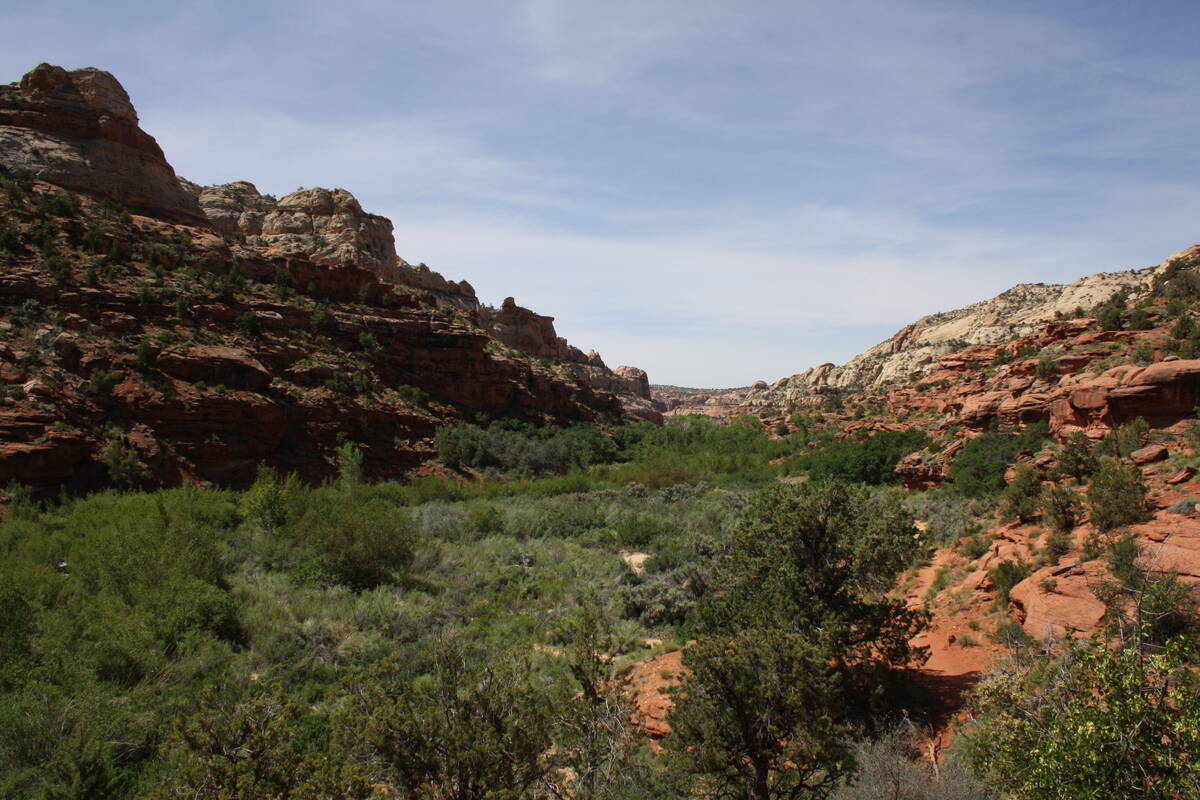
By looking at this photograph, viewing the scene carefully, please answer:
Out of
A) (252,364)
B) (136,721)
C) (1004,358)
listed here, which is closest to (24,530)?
(136,721)

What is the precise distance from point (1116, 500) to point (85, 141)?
2023 inches

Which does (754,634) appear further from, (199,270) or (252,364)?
(199,270)

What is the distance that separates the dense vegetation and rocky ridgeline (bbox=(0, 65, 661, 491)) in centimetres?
711

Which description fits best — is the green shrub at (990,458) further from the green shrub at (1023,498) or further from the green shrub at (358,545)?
the green shrub at (358,545)

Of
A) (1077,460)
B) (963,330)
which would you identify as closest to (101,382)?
(1077,460)

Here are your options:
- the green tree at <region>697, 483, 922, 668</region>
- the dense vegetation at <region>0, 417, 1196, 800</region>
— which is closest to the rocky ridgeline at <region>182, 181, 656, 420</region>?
the dense vegetation at <region>0, 417, 1196, 800</region>

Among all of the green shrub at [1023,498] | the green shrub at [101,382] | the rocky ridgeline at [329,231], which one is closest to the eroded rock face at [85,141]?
the rocky ridgeline at [329,231]

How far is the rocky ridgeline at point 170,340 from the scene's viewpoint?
985 inches

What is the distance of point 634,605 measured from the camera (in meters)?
14.2

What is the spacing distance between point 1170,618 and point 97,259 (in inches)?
1623

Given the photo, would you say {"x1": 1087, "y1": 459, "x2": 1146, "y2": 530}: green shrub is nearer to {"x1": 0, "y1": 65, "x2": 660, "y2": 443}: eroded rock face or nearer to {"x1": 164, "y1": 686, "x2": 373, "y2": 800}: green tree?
{"x1": 164, "y1": 686, "x2": 373, "y2": 800}: green tree

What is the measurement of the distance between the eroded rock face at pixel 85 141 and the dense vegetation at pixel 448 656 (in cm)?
2694

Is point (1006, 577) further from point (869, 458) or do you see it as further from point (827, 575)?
point (869, 458)

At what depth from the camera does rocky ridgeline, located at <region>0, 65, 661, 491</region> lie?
25.0m
